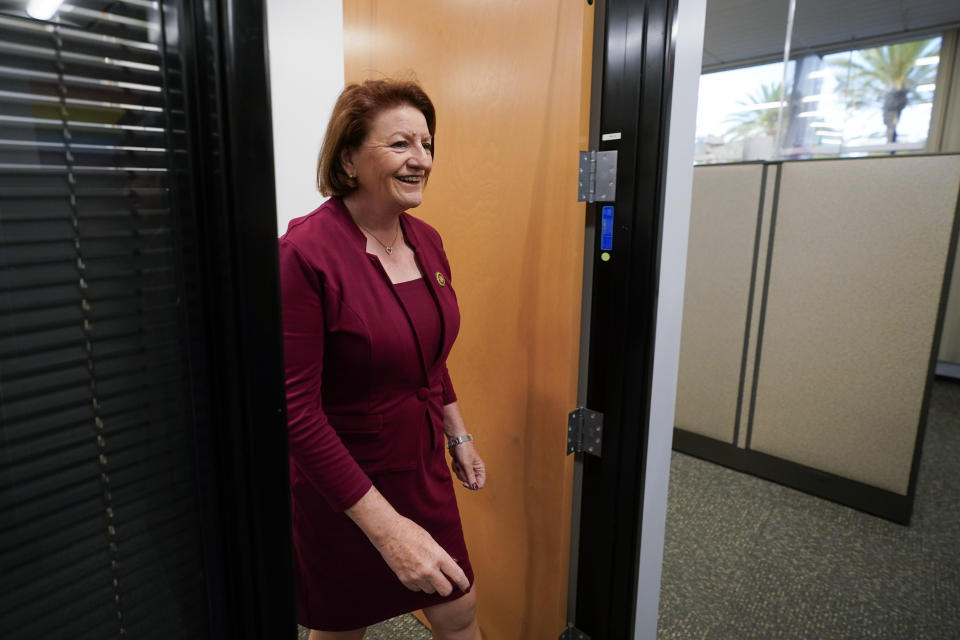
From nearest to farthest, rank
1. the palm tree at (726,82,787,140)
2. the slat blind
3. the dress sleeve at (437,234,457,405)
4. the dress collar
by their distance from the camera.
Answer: the slat blind → the dress collar → the dress sleeve at (437,234,457,405) → the palm tree at (726,82,787,140)

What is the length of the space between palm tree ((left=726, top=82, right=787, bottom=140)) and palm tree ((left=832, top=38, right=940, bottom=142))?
52 cm

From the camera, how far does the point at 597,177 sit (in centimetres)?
119

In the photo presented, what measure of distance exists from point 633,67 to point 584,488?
92 centimetres

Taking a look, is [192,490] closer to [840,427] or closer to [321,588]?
[321,588]

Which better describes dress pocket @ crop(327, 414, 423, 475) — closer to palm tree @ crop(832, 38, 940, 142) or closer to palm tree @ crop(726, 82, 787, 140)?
palm tree @ crop(832, 38, 940, 142)

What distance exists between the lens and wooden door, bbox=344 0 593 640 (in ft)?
3.87

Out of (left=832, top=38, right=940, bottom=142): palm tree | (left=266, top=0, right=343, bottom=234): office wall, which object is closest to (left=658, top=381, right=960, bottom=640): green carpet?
(left=266, top=0, right=343, bottom=234): office wall

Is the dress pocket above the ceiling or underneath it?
underneath

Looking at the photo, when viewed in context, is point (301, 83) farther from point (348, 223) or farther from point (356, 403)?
point (356, 403)

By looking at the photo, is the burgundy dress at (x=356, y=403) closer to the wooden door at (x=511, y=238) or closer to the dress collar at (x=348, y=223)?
the dress collar at (x=348, y=223)

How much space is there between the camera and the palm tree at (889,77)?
4.18 meters

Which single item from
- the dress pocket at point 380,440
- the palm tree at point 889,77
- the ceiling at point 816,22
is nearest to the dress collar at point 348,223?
the dress pocket at point 380,440

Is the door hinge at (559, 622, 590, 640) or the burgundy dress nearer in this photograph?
the burgundy dress

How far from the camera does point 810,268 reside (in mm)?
2295
